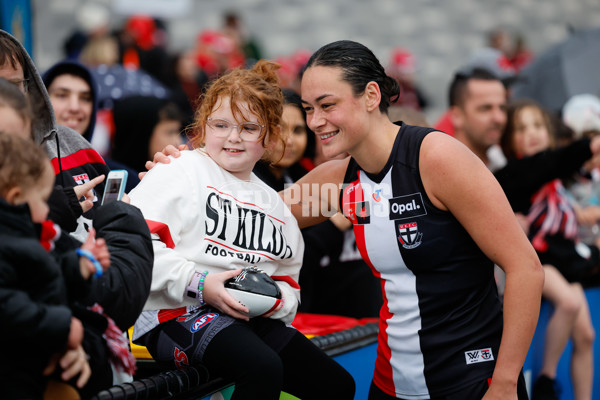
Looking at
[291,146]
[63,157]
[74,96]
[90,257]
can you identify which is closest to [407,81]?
[291,146]

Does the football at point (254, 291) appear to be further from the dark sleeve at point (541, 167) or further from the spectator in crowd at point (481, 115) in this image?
the spectator in crowd at point (481, 115)

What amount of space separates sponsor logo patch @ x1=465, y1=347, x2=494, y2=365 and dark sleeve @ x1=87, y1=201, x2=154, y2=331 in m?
1.20

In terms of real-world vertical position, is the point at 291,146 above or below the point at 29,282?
above

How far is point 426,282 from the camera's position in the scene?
8.38 ft

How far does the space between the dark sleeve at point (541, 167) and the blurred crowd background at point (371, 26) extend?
5591 mm

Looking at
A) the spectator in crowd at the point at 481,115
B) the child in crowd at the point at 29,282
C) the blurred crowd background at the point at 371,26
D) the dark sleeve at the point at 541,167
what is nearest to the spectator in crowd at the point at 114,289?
the child in crowd at the point at 29,282

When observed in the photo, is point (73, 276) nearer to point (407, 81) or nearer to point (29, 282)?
point (29, 282)

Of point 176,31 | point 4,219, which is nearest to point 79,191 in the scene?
point 4,219

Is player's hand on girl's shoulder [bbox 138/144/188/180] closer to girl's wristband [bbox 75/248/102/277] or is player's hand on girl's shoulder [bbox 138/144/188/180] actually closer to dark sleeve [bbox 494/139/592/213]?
girl's wristband [bbox 75/248/102/277]

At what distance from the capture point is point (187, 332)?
239 centimetres

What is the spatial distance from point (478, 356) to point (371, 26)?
1202 cm

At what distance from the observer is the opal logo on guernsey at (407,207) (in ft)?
8.21

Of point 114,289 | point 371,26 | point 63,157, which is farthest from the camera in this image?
A: point 371,26

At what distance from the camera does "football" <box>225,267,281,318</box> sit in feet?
7.81
